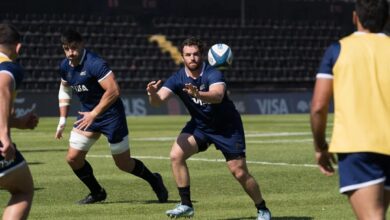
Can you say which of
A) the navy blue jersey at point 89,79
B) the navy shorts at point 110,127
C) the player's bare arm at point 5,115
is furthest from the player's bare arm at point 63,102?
the player's bare arm at point 5,115

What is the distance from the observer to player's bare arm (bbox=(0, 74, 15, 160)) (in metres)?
8.05

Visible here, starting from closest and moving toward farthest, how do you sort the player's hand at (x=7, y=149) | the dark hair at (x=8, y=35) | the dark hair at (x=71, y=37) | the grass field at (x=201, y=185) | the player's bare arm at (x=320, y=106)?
the player's bare arm at (x=320, y=106) < the player's hand at (x=7, y=149) < the dark hair at (x=8, y=35) < the grass field at (x=201, y=185) < the dark hair at (x=71, y=37)

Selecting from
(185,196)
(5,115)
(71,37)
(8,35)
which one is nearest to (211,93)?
(185,196)

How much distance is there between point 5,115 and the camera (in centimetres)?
810

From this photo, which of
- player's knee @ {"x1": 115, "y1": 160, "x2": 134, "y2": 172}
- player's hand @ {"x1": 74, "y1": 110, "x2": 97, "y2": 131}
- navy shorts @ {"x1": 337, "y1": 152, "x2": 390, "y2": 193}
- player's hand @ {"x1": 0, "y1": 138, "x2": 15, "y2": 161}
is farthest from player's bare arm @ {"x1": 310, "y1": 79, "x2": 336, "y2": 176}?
player's knee @ {"x1": 115, "y1": 160, "x2": 134, "y2": 172}

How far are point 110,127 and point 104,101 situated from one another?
745mm

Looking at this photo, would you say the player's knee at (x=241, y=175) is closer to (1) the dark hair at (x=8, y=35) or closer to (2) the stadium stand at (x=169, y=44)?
(1) the dark hair at (x=8, y=35)

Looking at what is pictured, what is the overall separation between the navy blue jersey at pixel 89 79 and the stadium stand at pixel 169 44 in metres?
28.0

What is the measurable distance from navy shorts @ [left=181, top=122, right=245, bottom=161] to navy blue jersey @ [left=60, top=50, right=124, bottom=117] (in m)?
1.69

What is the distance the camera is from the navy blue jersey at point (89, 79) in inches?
517

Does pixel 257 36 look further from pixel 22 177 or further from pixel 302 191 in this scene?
pixel 22 177

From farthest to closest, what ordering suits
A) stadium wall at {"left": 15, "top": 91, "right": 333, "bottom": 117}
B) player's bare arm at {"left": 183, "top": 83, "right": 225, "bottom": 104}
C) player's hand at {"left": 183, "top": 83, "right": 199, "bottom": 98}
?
1. stadium wall at {"left": 15, "top": 91, "right": 333, "bottom": 117}
2. player's bare arm at {"left": 183, "top": 83, "right": 225, "bottom": 104}
3. player's hand at {"left": 183, "top": 83, "right": 199, "bottom": 98}

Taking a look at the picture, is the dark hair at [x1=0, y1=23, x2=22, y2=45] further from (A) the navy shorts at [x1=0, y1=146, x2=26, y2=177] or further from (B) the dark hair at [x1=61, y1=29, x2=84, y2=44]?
(B) the dark hair at [x1=61, y1=29, x2=84, y2=44]

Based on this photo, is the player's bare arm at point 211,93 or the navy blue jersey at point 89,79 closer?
the player's bare arm at point 211,93
